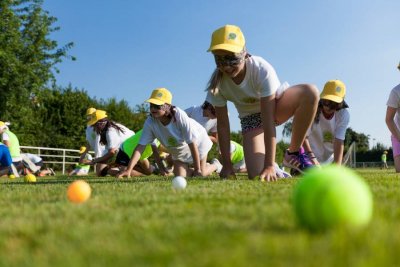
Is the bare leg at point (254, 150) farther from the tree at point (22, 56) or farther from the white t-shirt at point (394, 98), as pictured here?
the tree at point (22, 56)

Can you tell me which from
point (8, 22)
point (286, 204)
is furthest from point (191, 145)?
point (8, 22)

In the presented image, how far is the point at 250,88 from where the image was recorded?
5566 mm

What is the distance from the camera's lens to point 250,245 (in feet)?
5.24

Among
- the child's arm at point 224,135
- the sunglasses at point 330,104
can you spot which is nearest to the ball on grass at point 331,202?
the child's arm at point 224,135

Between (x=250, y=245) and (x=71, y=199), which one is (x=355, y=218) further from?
(x=71, y=199)

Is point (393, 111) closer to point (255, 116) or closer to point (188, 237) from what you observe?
point (255, 116)

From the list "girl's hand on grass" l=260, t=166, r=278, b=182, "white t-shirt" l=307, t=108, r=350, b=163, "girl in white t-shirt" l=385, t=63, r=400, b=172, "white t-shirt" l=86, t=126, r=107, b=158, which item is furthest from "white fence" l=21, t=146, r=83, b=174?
"girl's hand on grass" l=260, t=166, r=278, b=182

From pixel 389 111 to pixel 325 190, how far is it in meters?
7.52

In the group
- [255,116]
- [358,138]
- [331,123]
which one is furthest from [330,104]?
Result: [358,138]

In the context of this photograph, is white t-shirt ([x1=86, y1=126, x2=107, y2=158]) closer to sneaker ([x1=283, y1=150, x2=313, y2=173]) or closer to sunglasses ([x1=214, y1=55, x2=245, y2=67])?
sneaker ([x1=283, y1=150, x2=313, y2=173])

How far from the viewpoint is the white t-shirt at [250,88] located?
5340 mm

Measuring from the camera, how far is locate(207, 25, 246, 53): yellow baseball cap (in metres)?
4.98

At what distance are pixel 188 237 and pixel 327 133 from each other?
23.7 feet

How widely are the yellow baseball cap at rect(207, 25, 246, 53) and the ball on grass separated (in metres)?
3.25
